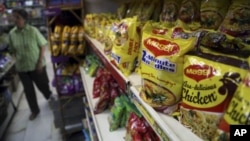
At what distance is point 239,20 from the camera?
0.93 m

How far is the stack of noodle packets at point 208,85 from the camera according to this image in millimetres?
664

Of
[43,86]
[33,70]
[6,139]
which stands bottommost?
[6,139]

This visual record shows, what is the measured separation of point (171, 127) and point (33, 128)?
330 centimetres

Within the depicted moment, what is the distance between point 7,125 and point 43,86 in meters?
0.90

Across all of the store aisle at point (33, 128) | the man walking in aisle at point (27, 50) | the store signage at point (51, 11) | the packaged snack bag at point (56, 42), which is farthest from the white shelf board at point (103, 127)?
the man walking in aisle at point (27, 50)

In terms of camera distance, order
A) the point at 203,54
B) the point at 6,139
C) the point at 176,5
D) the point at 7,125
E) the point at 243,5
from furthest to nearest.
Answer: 1. the point at 7,125
2. the point at 6,139
3. the point at 176,5
4. the point at 243,5
5. the point at 203,54

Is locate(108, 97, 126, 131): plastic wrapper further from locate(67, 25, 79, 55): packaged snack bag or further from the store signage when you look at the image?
the store signage

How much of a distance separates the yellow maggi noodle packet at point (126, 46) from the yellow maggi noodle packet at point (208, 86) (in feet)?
1.87

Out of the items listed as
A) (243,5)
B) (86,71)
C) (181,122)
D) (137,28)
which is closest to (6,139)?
(86,71)

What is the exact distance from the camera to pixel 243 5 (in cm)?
92

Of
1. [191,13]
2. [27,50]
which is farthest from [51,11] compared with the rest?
[191,13]

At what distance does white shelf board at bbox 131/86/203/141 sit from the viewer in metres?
0.77

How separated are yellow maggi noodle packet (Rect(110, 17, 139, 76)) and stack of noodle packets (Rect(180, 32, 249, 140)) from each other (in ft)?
1.88

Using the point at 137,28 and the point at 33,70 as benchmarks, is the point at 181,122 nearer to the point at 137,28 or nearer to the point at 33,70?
the point at 137,28
